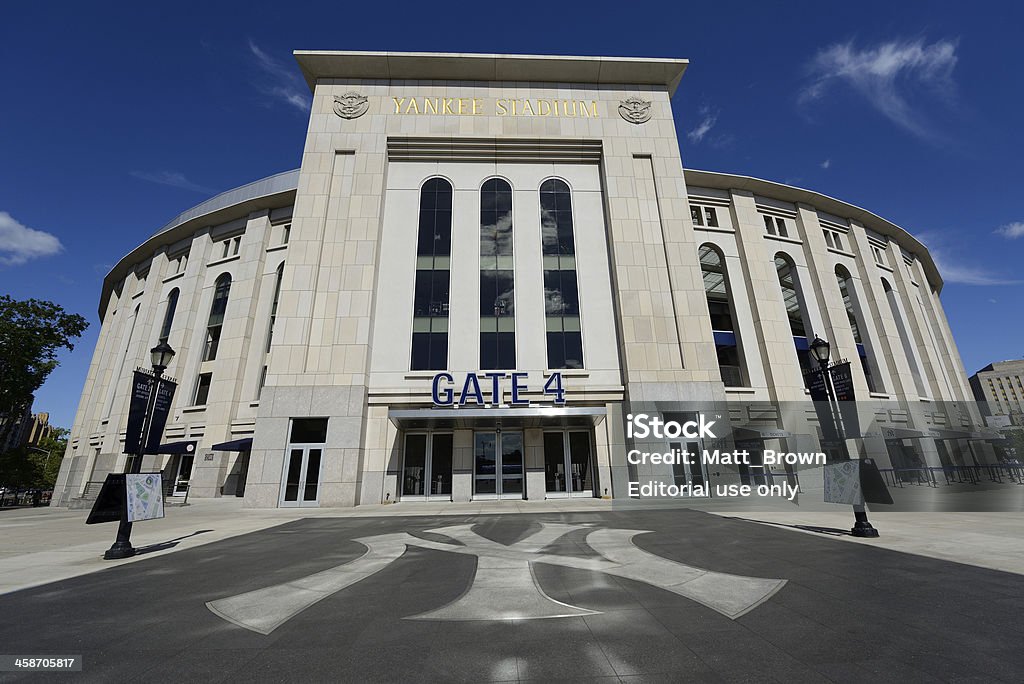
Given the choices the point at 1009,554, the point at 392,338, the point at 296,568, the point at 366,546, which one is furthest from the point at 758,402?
the point at 296,568

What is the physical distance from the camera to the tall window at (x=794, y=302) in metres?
30.2

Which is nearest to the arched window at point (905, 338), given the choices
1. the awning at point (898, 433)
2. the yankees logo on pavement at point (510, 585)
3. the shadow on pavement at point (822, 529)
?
the awning at point (898, 433)

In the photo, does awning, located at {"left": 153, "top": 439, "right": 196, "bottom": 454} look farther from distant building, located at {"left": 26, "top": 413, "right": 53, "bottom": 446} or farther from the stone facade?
distant building, located at {"left": 26, "top": 413, "right": 53, "bottom": 446}

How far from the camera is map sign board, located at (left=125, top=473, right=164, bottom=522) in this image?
9.48 m

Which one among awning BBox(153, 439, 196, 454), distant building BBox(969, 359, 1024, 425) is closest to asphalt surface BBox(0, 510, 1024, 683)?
awning BBox(153, 439, 196, 454)

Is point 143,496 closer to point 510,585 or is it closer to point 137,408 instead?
point 137,408

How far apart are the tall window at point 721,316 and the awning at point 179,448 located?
33.3 meters

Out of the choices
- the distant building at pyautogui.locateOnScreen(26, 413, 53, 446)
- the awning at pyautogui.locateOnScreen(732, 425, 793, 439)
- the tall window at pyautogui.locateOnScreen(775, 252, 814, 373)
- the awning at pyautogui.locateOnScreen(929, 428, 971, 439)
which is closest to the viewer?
the awning at pyautogui.locateOnScreen(732, 425, 793, 439)

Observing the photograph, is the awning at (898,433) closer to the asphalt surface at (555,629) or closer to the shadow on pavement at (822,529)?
the shadow on pavement at (822,529)

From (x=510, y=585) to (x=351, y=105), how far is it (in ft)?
95.1

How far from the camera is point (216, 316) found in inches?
1219

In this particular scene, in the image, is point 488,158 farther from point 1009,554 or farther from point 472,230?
point 1009,554

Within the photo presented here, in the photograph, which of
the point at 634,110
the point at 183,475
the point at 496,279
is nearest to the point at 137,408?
the point at 496,279

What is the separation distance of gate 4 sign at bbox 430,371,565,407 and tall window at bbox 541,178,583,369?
1742mm
